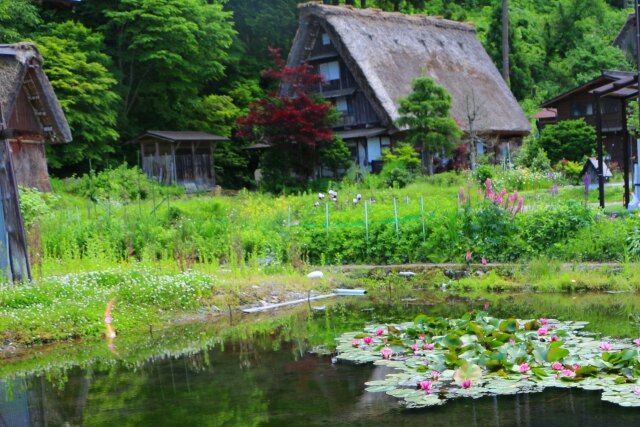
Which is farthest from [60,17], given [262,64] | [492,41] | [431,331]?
[431,331]

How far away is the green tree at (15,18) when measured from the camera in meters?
28.3

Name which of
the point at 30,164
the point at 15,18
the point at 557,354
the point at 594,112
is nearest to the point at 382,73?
the point at 594,112

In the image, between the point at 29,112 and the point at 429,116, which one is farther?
the point at 429,116

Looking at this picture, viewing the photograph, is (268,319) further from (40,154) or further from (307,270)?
(40,154)

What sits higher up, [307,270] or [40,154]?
[40,154]

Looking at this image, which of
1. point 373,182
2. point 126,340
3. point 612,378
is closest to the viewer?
point 612,378

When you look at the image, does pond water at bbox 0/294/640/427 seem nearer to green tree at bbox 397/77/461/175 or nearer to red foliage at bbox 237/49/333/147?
green tree at bbox 397/77/461/175

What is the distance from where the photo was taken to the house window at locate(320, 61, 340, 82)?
3338 cm

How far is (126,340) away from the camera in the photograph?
10.9m

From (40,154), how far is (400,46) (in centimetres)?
1576

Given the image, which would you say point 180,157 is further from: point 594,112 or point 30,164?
point 594,112

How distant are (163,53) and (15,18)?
18.9 ft

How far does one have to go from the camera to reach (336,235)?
15.3 m

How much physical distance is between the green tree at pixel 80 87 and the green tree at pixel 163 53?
6.10 feet
